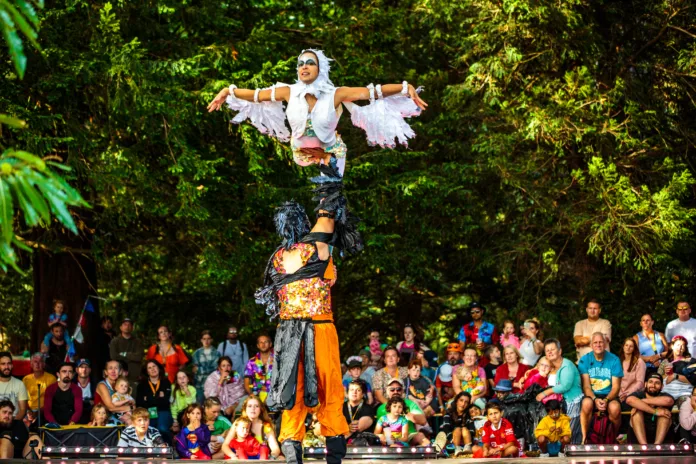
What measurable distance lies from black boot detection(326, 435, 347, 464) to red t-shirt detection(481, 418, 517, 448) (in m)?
2.92

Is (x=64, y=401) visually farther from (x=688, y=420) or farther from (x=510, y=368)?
(x=688, y=420)

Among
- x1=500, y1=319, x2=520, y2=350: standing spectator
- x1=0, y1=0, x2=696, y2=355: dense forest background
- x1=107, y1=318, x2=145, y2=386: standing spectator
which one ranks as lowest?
x1=500, y1=319, x2=520, y2=350: standing spectator

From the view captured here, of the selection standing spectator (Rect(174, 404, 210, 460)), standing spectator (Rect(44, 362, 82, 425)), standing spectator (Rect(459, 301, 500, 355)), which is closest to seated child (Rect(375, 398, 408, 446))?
standing spectator (Rect(174, 404, 210, 460))

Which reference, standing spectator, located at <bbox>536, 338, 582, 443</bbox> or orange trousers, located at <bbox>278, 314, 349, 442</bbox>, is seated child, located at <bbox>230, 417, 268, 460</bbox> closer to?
standing spectator, located at <bbox>536, 338, 582, 443</bbox>

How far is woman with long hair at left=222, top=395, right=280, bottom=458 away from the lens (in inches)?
322

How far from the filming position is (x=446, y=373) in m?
10.0

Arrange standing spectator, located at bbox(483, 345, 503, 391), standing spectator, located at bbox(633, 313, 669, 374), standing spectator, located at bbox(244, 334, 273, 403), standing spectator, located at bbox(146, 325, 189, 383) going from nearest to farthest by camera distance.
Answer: standing spectator, located at bbox(633, 313, 669, 374), standing spectator, located at bbox(483, 345, 503, 391), standing spectator, located at bbox(244, 334, 273, 403), standing spectator, located at bbox(146, 325, 189, 383)

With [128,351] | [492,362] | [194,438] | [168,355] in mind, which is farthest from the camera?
[128,351]

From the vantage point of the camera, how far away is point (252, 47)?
11047mm

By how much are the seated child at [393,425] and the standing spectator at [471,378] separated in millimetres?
1171

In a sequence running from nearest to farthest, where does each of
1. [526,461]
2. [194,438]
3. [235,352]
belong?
[526,461]
[194,438]
[235,352]

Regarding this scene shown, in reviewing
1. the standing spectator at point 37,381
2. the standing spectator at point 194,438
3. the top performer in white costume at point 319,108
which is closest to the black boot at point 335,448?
the top performer in white costume at point 319,108

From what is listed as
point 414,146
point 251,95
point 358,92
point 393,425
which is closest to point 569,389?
point 393,425

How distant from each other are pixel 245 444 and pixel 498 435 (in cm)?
209
